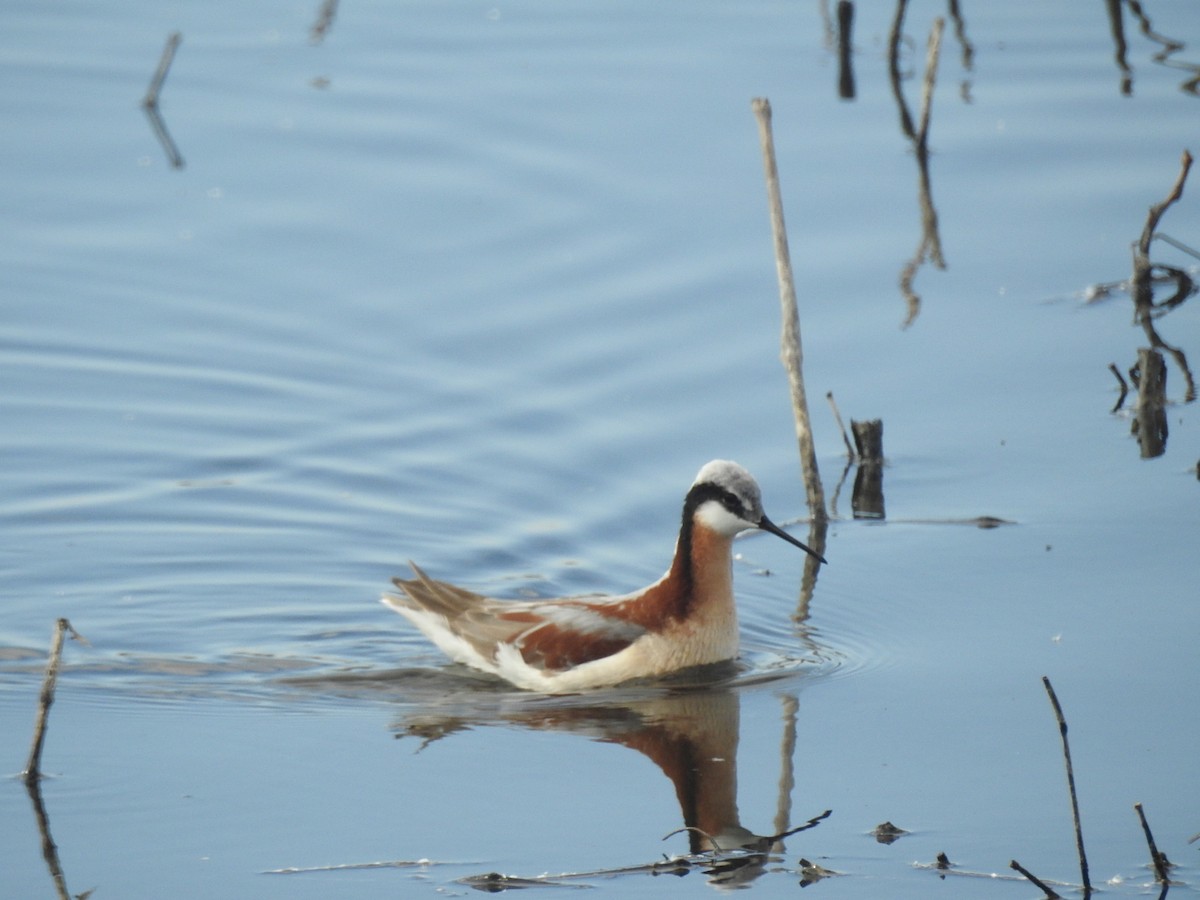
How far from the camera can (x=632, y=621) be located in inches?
478

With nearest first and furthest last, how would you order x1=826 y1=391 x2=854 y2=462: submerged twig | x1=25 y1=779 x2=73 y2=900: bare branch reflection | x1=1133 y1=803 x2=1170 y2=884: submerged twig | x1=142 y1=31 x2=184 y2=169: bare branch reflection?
x1=1133 y1=803 x2=1170 y2=884: submerged twig → x1=25 y1=779 x2=73 y2=900: bare branch reflection → x1=826 y1=391 x2=854 y2=462: submerged twig → x1=142 y1=31 x2=184 y2=169: bare branch reflection

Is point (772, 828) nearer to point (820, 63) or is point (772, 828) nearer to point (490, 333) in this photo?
point (490, 333)

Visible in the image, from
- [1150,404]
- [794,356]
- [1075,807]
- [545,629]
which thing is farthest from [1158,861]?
[1150,404]

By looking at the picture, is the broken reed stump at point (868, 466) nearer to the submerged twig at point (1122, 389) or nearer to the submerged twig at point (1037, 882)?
the submerged twig at point (1122, 389)

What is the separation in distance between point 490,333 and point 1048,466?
4.77 m

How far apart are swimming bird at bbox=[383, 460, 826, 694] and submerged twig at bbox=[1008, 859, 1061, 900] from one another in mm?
3572

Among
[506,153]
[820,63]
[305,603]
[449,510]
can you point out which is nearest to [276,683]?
[305,603]

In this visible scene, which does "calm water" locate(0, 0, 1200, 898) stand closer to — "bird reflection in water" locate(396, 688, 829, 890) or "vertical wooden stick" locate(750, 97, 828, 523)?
"bird reflection in water" locate(396, 688, 829, 890)

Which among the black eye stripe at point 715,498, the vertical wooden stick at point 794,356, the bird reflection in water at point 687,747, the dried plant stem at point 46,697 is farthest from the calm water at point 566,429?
the black eye stripe at point 715,498

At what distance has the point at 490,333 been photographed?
16.5 metres

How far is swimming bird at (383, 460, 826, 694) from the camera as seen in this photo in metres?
12.1

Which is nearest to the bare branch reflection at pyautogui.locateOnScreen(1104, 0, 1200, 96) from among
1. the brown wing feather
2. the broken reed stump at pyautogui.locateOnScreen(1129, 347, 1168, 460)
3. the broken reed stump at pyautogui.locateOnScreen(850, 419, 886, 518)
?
the broken reed stump at pyautogui.locateOnScreen(1129, 347, 1168, 460)

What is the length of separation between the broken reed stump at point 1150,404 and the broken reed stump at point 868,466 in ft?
6.18

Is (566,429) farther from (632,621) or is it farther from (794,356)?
(632,621)
